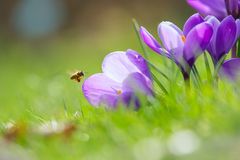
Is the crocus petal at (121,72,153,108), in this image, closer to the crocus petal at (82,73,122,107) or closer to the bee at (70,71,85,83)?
the crocus petal at (82,73,122,107)

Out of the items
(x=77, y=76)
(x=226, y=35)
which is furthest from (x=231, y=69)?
(x=77, y=76)

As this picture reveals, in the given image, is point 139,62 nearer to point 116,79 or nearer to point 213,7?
point 116,79

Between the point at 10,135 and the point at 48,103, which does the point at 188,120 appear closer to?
the point at 10,135

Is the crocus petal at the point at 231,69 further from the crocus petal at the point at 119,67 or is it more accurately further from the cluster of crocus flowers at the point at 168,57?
the crocus petal at the point at 119,67

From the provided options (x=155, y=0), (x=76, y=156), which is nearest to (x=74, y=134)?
(x=76, y=156)

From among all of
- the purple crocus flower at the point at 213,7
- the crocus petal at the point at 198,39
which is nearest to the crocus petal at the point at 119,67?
the crocus petal at the point at 198,39
